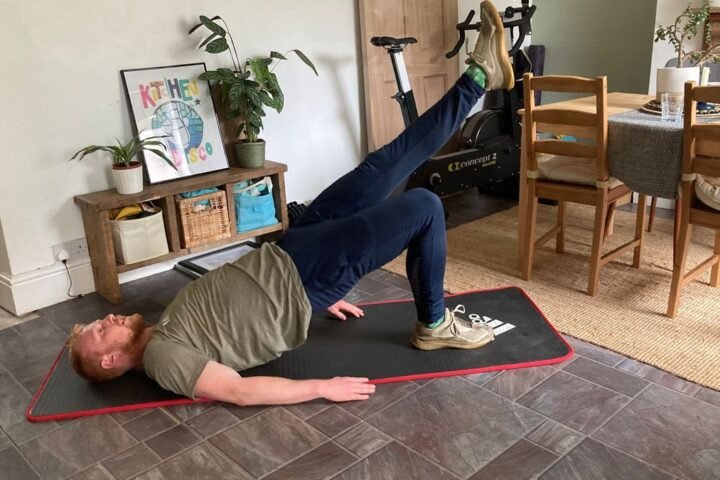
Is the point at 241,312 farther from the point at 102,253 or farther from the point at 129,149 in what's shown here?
the point at 129,149

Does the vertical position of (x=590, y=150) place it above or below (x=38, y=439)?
above

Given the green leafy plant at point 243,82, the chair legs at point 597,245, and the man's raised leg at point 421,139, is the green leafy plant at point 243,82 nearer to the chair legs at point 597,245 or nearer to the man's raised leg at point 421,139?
the man's raised leg at point 421,139

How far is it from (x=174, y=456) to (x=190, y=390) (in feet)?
0.65

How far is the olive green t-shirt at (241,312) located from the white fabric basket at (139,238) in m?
1.02

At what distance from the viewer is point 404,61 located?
13.9 ft

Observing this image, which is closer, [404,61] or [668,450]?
[668,450]

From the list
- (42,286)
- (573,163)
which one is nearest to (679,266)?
(573,163)

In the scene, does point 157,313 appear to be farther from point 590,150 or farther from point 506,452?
point 590,150

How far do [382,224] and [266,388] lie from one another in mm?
650

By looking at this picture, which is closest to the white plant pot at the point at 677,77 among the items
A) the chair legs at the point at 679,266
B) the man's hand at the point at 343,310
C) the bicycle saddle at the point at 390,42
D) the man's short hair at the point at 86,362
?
the chair legs at the point at 679,266

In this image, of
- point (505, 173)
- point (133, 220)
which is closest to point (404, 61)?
point (505, 173)

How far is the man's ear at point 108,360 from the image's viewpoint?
2174 millimetres

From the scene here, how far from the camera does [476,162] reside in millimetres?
4227

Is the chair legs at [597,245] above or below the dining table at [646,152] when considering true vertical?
below
